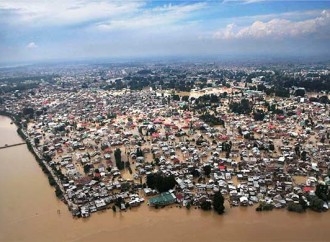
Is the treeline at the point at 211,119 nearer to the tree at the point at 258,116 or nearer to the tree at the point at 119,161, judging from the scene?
the tree at the point at 258,116

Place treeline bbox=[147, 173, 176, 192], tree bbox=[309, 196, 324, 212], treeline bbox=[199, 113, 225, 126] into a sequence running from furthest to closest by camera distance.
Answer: treeline bbox=[199, 113, 225, 126]
treeline bbox=[147, 173, 176, 192]
tree bbox=[309, 196, 324, 212]

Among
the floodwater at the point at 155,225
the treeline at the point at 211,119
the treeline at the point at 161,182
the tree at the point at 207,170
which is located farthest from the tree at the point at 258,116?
the floodwater at the point at 155,225

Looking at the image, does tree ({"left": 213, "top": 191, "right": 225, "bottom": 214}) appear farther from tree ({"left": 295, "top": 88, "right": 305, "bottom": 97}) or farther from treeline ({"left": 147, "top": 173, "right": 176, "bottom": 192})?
tree ({"left": 295, "top": 88, "right": 305, "bottom": 97})

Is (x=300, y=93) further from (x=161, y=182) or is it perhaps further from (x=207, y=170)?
(x=161, y=182)

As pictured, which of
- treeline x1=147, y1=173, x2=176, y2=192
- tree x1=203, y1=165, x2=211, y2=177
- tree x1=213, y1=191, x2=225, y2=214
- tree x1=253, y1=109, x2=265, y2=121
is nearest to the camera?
tree x1=213, y1=191, x2=225, y2=214

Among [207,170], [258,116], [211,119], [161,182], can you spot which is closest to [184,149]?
[207,170]

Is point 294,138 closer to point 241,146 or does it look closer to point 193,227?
point 241,146

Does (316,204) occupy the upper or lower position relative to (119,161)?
lower

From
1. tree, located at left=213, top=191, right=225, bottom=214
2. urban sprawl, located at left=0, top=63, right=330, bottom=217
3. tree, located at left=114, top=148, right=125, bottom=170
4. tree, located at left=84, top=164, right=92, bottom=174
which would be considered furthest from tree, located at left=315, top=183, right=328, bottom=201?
tree, located at left=84, top=164, right=92, bottom=174

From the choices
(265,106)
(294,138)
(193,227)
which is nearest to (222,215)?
(193,227)
